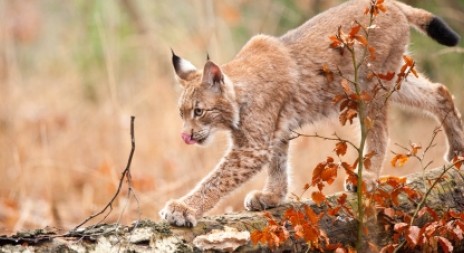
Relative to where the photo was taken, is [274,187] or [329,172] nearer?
[329,172]

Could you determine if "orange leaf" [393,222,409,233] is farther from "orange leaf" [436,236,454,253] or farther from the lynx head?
the lynx head

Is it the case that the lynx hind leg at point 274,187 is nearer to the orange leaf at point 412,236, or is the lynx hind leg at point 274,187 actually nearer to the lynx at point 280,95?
the lynx at point 280,95

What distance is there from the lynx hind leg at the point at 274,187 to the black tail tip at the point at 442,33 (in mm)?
1100

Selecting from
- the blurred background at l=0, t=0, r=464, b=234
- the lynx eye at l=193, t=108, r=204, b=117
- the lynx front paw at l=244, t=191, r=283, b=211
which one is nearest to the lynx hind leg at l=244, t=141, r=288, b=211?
the lynx front paw at l=244, t=191, r=283, b=211

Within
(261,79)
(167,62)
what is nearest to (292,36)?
(261,79)

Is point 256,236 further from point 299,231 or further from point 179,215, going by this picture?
point 179,215

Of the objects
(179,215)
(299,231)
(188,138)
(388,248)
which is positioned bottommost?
(388,248)

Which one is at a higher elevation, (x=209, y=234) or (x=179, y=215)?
(x=179, y=215)

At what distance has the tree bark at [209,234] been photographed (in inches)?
113

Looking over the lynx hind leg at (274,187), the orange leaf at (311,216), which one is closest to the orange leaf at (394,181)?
the orange leaf at (311,216)

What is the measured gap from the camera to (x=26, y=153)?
7039 millimetres

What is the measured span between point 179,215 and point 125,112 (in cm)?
437

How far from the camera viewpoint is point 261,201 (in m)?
4.05

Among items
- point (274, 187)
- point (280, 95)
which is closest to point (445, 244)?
point (274, 187)
